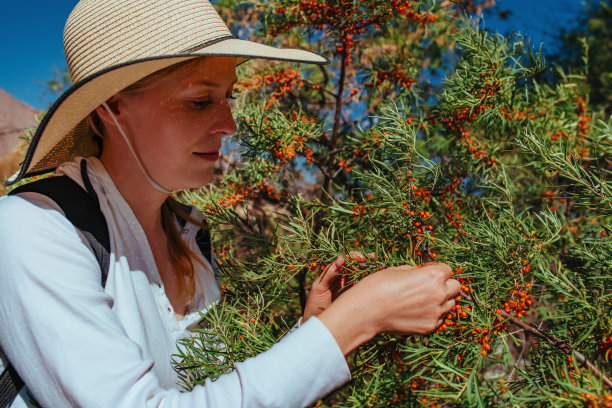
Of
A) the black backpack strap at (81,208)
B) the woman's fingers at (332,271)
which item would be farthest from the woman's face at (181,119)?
the woman's fingers at (332,271)

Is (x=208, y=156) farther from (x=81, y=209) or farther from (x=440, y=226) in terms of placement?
(x=440, y=226)

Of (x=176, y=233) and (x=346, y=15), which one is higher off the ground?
(x=346, y=15)

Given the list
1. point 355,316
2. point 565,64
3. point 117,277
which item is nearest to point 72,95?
point 117,277

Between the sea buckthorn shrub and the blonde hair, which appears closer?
the sea buckthorn shrub

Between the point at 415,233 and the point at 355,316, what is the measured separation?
36 cm

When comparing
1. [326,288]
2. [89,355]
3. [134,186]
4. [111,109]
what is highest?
[111,109]

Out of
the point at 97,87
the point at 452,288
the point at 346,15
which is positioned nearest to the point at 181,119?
the point at 97,87

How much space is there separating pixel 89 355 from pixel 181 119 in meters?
0.59

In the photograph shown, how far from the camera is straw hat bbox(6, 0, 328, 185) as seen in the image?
894mm

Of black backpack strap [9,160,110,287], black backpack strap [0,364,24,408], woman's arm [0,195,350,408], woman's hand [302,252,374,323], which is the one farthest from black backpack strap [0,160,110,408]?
woman's hand [302,252,374,323]

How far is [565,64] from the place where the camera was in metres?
2.89

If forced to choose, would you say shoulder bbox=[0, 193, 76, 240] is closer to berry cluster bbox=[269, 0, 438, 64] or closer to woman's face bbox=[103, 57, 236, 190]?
woman's face bbox=[103, 57, 236, 190]

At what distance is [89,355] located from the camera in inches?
28.9

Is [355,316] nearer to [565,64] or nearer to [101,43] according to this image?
[101,43]
